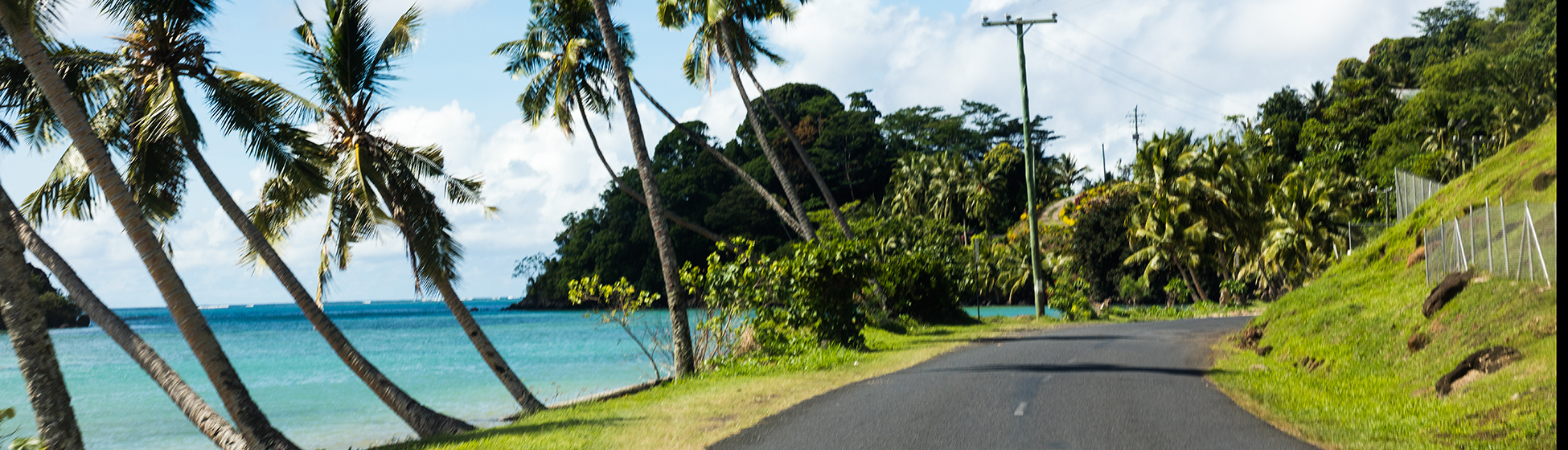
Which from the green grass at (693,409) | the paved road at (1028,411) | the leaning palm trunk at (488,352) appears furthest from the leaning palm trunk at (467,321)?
the paved road at (1028,411)

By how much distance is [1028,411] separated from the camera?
1016cm

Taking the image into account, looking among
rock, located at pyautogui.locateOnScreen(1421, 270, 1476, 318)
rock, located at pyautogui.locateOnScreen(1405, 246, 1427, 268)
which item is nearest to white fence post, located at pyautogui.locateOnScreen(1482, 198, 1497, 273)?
rock, located at pyautogui.locateOnScreen(1421, 270, 1476, 318)

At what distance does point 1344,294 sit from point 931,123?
6398cm

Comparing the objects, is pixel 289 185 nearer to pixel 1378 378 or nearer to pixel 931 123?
pixel 1378 378

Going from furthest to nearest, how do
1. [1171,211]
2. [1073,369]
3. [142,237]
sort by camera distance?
[1171,211]
[1073,369]
[142,237]

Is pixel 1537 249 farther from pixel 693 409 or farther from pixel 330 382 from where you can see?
pixel 330 382

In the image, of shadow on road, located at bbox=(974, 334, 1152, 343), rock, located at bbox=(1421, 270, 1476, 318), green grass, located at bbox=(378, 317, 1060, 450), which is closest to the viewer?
green grass, located at bbox=(378, 317, 1060, 450)

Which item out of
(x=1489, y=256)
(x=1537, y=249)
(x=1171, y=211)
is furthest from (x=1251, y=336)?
(x=1171, y=211)

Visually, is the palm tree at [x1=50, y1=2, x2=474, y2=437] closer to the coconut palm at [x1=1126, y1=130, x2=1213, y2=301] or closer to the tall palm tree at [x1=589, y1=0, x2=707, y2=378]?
the tall palm tree at [x1=589, y1=0, x2=707, y2=378]

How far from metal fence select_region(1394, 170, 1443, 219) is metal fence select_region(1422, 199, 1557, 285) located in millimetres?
12193

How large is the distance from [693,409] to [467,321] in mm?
4820

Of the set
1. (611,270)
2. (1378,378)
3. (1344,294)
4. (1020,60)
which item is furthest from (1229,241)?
Result: (611,270)

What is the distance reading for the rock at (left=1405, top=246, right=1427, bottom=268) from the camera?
18.7 m

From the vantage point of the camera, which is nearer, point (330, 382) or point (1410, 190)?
point (330, 382)
